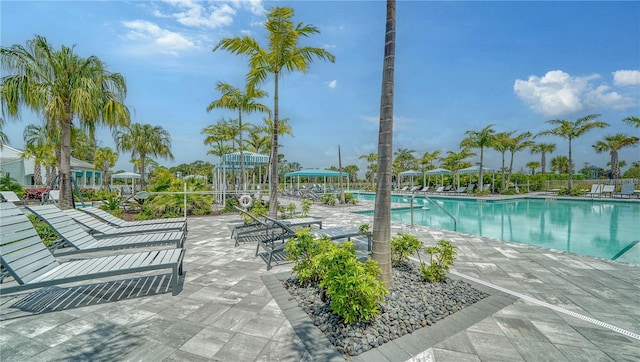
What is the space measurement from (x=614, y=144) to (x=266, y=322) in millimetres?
A: 33180

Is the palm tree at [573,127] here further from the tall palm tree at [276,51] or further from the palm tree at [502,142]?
the tall palm tree at [276,51]

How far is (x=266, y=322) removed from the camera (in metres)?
2.51

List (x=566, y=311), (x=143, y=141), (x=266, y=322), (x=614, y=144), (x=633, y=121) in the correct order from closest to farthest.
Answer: (x=266, y=322) < (x=566, y=311) < (x=633, y=121) < (x=143, y=141) < (x=614, y=144)

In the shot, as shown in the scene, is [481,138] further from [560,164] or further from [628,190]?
[560,164]

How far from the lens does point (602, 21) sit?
10891 millimetres

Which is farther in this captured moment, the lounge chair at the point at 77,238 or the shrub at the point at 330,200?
the shrub at the point at 330,200

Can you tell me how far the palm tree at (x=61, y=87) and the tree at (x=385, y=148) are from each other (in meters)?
8.81

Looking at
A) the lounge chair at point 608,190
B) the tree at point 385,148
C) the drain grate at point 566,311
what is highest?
the tree at point 385,148

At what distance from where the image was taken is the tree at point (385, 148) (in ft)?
9.32

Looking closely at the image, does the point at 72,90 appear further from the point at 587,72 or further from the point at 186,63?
the point at 587,72

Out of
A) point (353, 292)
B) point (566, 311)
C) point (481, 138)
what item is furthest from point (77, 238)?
point (481, 138)

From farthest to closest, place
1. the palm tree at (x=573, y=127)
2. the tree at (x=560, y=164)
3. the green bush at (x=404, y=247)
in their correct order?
the tree at (x=560, y=164)
the palm tree at (x=573, y=127)
the green bush at (x=404, y=247)

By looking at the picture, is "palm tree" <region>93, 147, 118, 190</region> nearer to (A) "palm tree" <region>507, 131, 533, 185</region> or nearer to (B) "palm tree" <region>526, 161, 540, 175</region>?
(A) "palm tree" <region>507, 131, 533, 185</region>

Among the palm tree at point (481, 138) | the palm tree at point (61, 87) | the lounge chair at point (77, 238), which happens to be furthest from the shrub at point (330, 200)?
the palm tree at point (481, 138)
